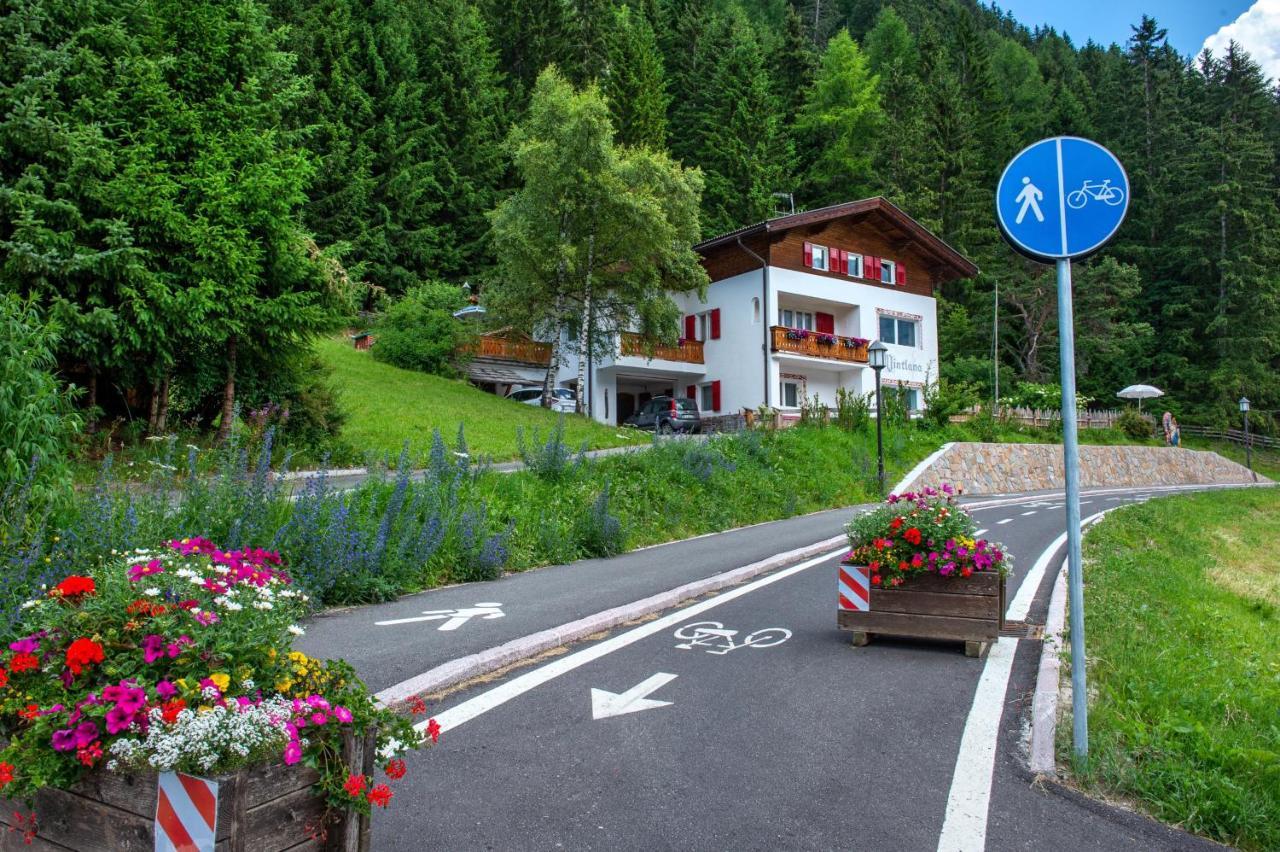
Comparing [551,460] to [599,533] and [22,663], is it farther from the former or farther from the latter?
[22,663]

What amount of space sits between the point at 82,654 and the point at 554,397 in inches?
1366

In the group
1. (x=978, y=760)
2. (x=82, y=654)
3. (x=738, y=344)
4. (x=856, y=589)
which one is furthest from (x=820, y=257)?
(x=82, y=654)

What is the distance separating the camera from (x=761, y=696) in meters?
5.69

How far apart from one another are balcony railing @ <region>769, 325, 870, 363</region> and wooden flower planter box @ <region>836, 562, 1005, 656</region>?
31.7m

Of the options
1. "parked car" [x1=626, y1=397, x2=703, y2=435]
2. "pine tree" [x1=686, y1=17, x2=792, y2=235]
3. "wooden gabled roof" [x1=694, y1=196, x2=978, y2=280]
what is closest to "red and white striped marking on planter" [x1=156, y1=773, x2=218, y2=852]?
"parked car" [x1=626, y1=397, x2=703, y2=435]

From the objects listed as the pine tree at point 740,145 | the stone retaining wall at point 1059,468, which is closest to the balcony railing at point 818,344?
the stone retaining wall at point 1059,468

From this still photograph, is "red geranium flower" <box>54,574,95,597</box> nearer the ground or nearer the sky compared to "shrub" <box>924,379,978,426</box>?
nearer the ground

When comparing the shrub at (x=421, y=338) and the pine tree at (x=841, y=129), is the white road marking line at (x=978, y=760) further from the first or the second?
the pine tree at (x=841, y=129)

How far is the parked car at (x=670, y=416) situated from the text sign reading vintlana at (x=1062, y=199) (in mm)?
29828

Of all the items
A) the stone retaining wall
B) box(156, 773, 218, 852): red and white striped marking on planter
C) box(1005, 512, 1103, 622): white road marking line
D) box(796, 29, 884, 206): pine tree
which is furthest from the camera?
box(796, 29, 884, 206): pine tree


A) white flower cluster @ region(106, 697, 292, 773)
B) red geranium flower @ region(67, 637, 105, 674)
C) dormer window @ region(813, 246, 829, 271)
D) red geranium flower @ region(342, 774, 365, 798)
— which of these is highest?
dormer window @ region(813, 246, 829, 271)

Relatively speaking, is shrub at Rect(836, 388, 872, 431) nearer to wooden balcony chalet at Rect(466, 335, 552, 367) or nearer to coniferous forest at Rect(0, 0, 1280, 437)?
wooden balcony chalet at Rect(466, 335, 552, 367)

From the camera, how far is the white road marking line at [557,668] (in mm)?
5184

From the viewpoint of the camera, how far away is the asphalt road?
3707mm
